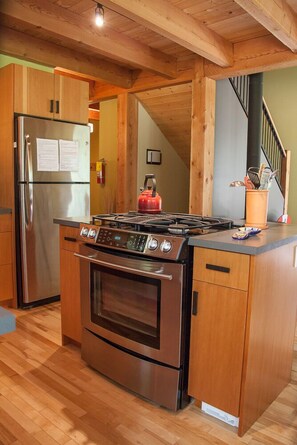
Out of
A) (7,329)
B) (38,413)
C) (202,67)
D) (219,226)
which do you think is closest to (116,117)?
(202,67)

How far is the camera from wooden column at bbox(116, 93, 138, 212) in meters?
4.48

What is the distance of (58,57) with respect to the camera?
3654 millimetres

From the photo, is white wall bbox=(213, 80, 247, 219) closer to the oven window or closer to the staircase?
the staircase

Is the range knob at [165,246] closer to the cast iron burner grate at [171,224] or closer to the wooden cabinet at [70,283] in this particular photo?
the cast iron burner grate at [171,224]

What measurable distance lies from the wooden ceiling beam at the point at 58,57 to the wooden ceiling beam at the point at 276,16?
205 centimetres

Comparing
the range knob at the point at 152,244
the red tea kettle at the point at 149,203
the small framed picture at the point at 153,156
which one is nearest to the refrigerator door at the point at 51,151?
the red tea kettle at the point at 149,203

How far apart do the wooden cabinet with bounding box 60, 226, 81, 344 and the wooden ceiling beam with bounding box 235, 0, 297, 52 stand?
1.79m

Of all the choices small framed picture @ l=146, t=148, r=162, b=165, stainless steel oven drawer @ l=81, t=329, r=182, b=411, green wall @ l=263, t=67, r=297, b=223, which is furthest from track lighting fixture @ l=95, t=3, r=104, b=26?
green wall @ l=263, t=67, r=297, b=223

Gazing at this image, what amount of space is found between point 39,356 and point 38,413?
A: 0.62 metres

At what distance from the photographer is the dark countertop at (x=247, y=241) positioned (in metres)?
1.57

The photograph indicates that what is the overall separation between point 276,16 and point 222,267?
1842mm

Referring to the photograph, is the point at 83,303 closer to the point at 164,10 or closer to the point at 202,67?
the point at 164,10

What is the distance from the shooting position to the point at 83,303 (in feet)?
7.39

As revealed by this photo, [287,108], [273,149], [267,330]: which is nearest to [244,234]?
[267,330]
